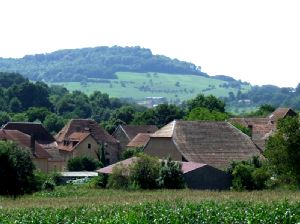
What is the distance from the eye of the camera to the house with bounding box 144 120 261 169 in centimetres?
6200

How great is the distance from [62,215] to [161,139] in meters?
33.7

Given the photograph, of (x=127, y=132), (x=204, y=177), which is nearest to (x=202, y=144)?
(x=204, y=177)

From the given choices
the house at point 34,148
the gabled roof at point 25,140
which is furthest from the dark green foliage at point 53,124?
the gabled roof at point 25,140

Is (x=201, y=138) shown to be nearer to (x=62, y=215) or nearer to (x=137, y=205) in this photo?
(x=137, y=205)

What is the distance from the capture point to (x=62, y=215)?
30.8 m

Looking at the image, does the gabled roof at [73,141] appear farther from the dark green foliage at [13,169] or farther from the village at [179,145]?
the dark green foliage at [13,169]

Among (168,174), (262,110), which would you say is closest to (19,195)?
(168,174)

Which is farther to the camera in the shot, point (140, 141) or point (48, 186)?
point (140, 141)

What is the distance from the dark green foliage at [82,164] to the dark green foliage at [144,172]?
31604 mm

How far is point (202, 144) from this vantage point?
209 feet

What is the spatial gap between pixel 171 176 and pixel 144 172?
70.4 inches

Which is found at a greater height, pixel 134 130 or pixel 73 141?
pixel 134 130

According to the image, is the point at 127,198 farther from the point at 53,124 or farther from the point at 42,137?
the point at 53,124

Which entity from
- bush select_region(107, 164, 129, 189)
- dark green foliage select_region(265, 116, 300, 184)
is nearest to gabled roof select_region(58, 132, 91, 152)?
bush select_region(107, 164, 129, 189)
